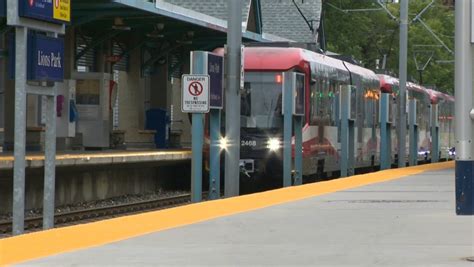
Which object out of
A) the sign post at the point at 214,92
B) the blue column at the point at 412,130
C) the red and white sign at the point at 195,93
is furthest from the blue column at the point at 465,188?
the blue column at the point at 412,130

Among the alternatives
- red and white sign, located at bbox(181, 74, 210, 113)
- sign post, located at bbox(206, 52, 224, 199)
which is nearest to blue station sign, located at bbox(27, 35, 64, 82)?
red and white sign, located at bbox(181, 74, 210, 113)

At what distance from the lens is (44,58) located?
12828 mm

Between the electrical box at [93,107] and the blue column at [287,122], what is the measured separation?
10.7m

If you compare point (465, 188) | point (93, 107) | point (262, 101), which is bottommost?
point (465, 188)

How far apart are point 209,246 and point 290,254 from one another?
948 mm

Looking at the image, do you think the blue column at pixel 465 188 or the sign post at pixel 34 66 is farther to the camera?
the sign post at pixel 34 66

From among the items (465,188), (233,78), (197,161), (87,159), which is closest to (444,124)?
(87,159)

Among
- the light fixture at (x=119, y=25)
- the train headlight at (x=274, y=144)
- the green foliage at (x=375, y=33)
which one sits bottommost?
the train headlight at (x=274, y=144)

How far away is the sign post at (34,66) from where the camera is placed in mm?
12414

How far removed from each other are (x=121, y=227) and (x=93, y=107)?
850 inches

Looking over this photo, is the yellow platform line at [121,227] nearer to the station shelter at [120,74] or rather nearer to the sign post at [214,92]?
the sign post at [214,92]

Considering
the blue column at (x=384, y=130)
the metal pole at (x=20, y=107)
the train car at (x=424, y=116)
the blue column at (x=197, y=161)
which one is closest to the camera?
the metal pole at (x=20, y=107)

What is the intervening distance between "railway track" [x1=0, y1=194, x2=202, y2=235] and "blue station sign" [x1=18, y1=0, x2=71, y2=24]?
17.7 feet

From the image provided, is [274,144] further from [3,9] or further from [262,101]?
[3,9]
